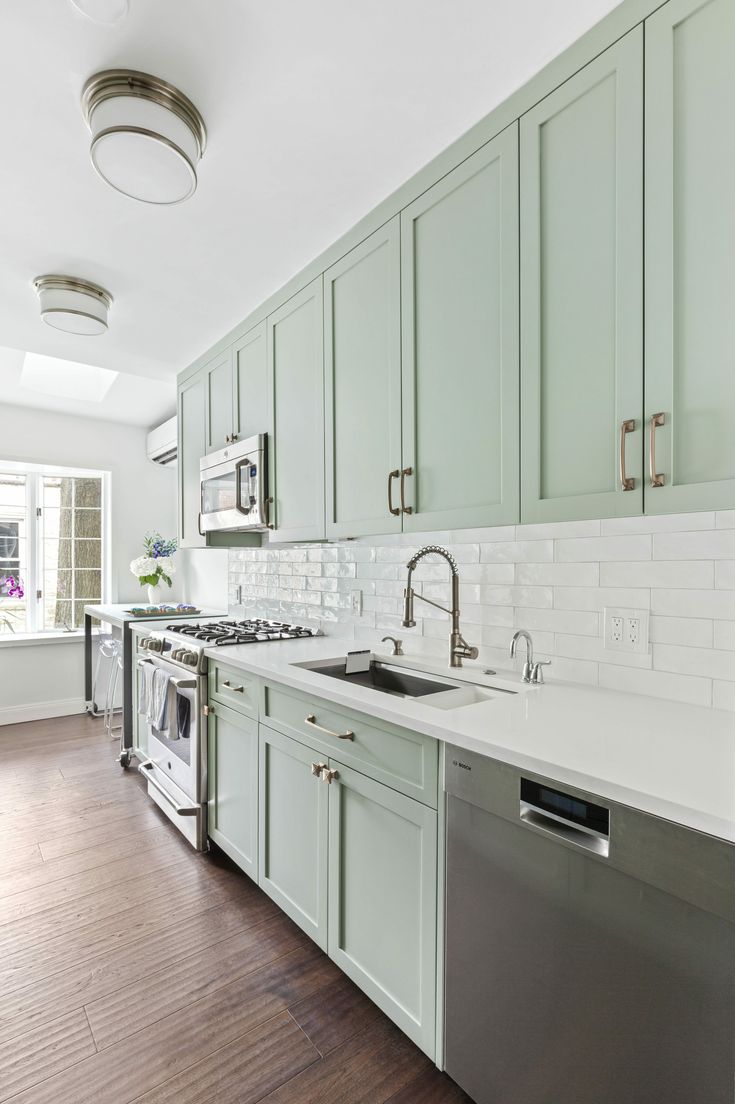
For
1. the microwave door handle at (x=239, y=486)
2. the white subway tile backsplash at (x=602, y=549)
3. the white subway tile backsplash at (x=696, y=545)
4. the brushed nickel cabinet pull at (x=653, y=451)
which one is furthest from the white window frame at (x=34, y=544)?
the brushed nickel cabinet pull at (x=653, y=451)

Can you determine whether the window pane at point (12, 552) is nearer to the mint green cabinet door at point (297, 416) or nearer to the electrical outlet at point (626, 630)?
the mint green cabinet door at point (297, 416)

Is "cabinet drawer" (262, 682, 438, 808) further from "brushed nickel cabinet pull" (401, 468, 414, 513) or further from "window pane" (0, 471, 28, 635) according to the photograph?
"window pane" (0, 471, 28, 635)

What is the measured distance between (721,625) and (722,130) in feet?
3.33

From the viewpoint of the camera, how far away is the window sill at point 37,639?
4312mm

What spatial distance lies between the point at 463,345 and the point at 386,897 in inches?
58.8

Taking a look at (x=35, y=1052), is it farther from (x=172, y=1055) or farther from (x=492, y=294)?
(x=492, y=294)

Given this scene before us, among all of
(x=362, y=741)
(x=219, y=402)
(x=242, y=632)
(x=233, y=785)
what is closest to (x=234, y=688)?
(x=233, y=785)

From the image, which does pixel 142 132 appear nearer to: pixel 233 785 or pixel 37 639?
pixel 233 785

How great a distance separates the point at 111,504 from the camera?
4824 millimetres

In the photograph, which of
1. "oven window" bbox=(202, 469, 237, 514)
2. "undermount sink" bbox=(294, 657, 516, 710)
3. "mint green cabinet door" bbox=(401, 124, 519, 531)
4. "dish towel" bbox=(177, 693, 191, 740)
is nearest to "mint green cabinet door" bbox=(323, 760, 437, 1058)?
"undermount sink" bbox=(294, 657, 516, 710)

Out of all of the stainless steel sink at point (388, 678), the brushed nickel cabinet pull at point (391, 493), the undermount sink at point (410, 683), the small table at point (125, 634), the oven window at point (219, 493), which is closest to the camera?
the undermount sink at point (410, 683)

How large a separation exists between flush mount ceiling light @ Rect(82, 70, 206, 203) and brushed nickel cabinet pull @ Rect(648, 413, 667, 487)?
135 cm

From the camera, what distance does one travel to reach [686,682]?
134 centimetres

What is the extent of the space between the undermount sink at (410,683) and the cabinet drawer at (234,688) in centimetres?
23
